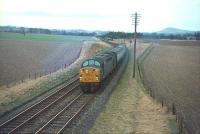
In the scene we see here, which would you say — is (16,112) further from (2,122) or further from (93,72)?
(93,72)

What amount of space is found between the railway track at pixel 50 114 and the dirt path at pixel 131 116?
1.96m

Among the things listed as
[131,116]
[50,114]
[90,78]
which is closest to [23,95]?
[90,78]

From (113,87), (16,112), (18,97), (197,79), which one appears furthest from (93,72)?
(197,79)

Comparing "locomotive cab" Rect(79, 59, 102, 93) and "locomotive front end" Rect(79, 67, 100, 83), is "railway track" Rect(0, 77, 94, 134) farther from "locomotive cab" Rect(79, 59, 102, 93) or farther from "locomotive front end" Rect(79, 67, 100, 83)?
"locomotive front end" Rect(79, 67, 100, 83)

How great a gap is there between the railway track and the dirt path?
1.96 m

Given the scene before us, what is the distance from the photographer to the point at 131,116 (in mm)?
25500

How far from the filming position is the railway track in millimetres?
20981

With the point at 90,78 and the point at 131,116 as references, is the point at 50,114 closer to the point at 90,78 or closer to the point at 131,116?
the point at 131,116

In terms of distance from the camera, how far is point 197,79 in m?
49.5

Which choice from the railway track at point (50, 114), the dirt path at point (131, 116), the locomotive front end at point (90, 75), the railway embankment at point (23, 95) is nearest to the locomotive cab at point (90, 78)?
the locomotive front end at point (90, 75)

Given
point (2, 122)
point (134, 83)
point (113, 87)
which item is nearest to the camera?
point (2, 122)

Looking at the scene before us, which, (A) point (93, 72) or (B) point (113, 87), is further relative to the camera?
(B) point (113, 87)

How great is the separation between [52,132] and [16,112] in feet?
17.8

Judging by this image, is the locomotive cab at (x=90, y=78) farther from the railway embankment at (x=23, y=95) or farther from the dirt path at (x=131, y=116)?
the railway embankment at (x=23, y=95)
